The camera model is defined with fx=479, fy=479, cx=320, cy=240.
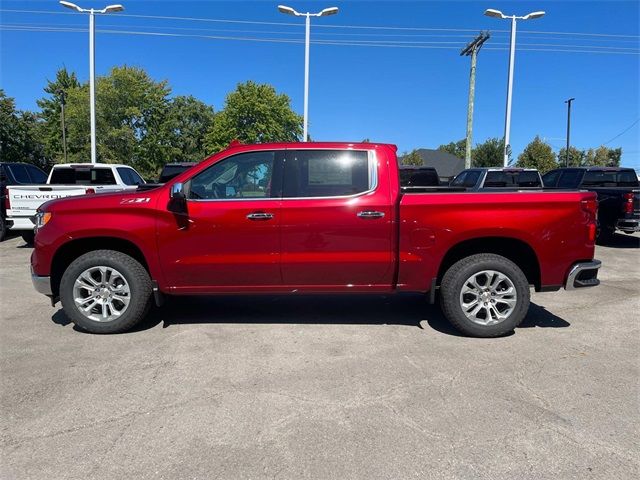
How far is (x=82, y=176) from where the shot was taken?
11.9 m

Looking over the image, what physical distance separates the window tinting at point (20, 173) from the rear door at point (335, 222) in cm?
1022

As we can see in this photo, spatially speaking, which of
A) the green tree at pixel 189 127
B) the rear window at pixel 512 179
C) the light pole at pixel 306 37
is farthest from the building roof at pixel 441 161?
the rear window at pixel 512 179

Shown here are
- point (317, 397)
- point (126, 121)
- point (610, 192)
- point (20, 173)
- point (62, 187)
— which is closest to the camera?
point (317, 397)

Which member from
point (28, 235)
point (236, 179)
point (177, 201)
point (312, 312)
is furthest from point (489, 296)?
point (28, 235)

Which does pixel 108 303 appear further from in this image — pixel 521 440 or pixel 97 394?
pixel 521 440

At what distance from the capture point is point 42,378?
3.89 metres

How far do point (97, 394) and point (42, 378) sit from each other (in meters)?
0.65

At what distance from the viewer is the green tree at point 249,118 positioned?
47.4 meters

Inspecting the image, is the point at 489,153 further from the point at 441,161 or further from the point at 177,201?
the point at 177,201

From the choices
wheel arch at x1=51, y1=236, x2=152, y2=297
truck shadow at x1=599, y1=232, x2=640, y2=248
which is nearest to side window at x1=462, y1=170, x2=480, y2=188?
truck shadow at x1=599, y1=232, x2=640, y2=248

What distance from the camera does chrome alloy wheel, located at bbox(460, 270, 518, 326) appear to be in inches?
189

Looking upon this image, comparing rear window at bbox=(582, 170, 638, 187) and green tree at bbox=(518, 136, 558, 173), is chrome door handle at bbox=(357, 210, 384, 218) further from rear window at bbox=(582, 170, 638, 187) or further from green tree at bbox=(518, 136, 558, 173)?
green tree at bbox=(518, 136, 558, 173)

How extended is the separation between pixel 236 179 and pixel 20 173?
401 inches

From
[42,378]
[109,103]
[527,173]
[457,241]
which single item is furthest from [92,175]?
[109,103]
